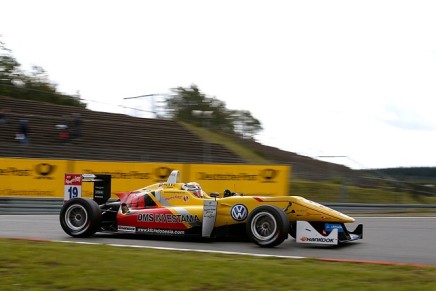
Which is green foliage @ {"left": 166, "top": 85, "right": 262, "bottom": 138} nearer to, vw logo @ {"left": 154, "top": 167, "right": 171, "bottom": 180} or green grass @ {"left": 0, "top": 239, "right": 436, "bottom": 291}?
vw logo @ {"left": 154, "top": 167, "right": 171, "bottom": 180}

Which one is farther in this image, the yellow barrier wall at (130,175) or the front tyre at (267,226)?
the yellow barrier wall at (130,175)

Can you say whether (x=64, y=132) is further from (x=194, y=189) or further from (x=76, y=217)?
(x=194, y=189)

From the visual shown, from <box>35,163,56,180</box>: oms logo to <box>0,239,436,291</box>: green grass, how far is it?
42.3ft

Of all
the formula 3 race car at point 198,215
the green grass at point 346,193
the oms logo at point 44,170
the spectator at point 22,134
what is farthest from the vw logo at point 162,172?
the formula 3 race car at point 198,215

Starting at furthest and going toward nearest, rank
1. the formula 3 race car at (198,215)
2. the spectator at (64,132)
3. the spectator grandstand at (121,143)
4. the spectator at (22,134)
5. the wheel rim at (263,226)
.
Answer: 1. the spectator at (64,132)
2. the spectator at (22,134)
3. the spectator grandstand at (121,143)
4. the formula 3 race car at (198,215)
5. the wheel rim at (263,226)

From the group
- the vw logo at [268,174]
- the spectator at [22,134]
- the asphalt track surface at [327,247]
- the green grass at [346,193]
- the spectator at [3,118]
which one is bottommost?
the asphalt track surface at [327,247]

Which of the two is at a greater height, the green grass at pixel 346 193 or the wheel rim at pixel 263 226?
the green grass at pixel 346 193

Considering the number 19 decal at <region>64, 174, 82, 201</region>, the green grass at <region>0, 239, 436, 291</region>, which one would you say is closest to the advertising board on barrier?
the number 19 decal at <region>64, 174, 82, 201</region>

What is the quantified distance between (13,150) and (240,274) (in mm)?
20216

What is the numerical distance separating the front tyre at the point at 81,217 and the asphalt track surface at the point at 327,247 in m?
0.19

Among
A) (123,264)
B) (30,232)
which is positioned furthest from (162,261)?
(30,232)

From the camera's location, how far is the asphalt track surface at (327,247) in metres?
9.18

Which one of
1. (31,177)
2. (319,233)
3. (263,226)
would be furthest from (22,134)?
(319,233)

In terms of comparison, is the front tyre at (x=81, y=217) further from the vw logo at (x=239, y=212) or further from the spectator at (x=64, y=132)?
the spectator at (x=64, y=132)
